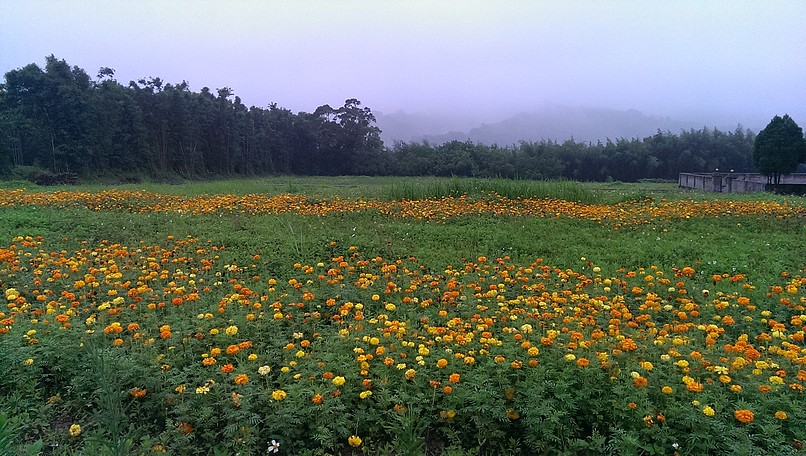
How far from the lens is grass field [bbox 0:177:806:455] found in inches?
96.7

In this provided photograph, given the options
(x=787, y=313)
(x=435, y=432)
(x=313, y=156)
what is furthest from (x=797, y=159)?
(x=313, y=156)

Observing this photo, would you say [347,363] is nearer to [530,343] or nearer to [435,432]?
[435,432]

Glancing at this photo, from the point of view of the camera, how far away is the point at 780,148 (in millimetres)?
20656

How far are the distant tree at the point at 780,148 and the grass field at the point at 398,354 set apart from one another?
18.4 metres

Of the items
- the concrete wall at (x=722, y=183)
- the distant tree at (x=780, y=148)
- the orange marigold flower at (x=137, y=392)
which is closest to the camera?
the orange marigold flower at (x=137, y=392)

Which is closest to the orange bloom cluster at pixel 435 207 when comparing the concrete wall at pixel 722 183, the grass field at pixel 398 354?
the grass field at pixel 398 354

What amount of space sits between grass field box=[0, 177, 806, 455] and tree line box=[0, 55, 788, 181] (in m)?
17.6

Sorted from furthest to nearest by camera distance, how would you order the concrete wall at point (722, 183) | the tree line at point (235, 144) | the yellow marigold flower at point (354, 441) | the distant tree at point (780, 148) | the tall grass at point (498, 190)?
1. the tree line at point (235, 144)
2. the distant tree at point (780, 148)
3. the concrete wall at point (722, 183)
4. the tall grass at point (498, 190)
5. the yellow marigold flower at point (354, 441)

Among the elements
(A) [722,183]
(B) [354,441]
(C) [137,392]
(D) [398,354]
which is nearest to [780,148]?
(A) [722,183]

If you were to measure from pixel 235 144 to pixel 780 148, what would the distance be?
115ft

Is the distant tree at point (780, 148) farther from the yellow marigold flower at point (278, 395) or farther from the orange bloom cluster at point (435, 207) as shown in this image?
the yellow marigold flower at point (278, 395)

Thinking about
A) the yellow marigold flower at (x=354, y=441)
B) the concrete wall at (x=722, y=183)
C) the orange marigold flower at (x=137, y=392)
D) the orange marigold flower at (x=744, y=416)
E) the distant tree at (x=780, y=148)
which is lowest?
the yellow marigold flower at (x=354, y=441)

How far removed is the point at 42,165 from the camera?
2672 cm

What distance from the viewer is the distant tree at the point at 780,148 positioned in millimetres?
20547
